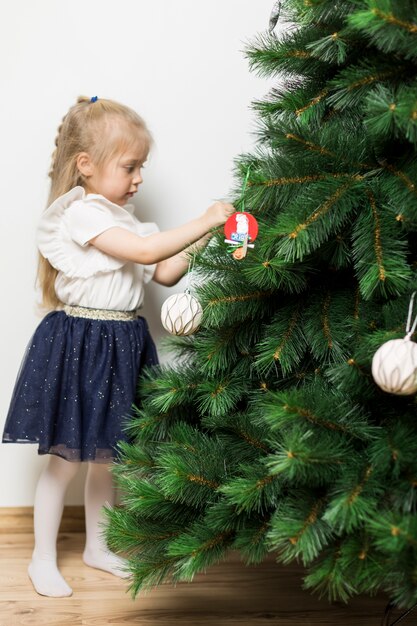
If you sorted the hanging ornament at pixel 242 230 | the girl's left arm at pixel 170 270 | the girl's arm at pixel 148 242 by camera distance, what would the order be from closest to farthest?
the hanging ornament at pixel 242 230
the girl's arm at pixel 148 242
the girl's left arm at pixel 170 270

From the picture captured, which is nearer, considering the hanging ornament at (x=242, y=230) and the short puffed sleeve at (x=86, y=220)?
the hanging ornament at (x=242, y=230)

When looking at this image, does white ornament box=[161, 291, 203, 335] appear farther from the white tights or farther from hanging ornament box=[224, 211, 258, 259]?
the white tights

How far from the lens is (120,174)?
1555mm

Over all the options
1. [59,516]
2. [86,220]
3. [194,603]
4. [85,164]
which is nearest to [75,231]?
[86,220]

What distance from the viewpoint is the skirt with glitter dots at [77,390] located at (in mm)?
1493

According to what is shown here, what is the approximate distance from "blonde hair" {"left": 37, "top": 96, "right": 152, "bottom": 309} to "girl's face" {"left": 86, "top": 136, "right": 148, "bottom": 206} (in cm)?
1

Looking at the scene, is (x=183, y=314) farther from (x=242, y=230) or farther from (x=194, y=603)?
(x=194, y=603)

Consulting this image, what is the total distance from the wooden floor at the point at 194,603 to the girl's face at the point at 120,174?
2.53ft

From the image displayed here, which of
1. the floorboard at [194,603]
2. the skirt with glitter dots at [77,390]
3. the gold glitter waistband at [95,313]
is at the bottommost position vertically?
the floorboard at [194,603]

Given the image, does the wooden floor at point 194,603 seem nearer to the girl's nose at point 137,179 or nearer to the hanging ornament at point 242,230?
the hanging ornament at point 242,230

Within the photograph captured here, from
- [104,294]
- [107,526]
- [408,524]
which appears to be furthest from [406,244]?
[104,294]

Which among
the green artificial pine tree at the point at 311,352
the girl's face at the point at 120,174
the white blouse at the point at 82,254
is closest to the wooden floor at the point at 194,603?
the green artificial pine tree at the point at 311,352

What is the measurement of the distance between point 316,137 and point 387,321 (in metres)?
0.27

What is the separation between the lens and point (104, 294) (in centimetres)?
156
